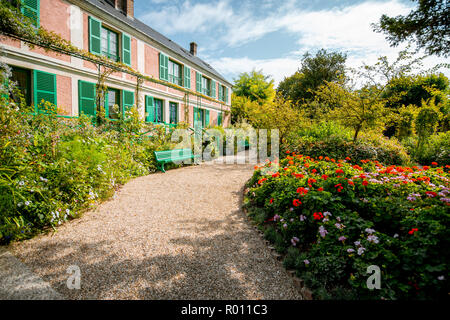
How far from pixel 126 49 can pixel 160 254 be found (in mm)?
11232

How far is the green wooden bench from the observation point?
677 cm

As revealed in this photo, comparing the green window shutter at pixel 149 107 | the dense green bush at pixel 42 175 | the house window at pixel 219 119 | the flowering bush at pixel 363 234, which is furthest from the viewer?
the house window at pixel 219 119

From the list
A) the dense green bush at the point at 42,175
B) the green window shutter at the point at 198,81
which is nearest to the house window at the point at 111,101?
the dense green bush at the point at 42,175

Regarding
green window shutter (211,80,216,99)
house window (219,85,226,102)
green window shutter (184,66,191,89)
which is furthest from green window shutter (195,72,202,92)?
house window (219,85,226,102)

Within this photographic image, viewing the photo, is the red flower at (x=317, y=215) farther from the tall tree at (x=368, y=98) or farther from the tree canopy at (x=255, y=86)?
the tree canopy at (x=255, y=86)

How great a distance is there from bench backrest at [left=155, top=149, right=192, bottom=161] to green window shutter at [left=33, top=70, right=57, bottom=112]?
4.66m

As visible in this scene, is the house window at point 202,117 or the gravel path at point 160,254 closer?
the gravel path at point 160,254

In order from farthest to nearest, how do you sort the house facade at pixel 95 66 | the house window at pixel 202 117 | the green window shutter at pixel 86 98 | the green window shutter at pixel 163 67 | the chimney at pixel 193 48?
the chimney at pixel 193 48, the house window at pixel 202 117, the green window shutter at pixel 163 67, the green window shutter at pixel 86 98, the house facade at pixel 95 66

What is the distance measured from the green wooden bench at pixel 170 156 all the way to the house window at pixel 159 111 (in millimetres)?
6378

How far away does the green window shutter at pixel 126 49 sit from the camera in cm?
1060

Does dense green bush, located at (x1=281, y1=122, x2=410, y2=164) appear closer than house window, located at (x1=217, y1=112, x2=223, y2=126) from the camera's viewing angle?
Yes

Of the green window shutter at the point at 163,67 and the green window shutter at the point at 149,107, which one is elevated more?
the green window shutter at the point at 163,67

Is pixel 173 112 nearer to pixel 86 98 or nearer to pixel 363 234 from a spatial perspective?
pixel 86 98

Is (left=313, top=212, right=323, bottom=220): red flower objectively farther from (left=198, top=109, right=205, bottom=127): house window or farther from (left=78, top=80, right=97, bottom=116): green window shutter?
(left=198, top=109, right=205, bottom=127): house window
